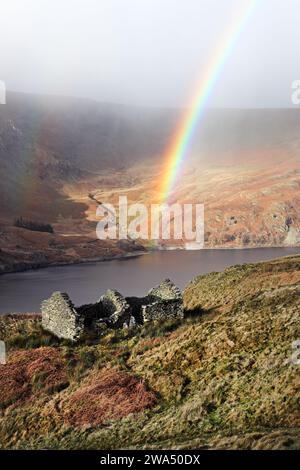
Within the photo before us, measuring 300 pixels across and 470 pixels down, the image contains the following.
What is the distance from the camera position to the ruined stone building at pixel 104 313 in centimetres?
3103

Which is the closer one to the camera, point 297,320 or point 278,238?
point 297,320

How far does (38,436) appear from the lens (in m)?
19.9

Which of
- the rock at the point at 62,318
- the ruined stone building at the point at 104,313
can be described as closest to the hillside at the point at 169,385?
the rock at the point at 62,318

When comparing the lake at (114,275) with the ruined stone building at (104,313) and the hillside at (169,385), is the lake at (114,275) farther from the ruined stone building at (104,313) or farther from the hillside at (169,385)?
the hillside at (169,385)

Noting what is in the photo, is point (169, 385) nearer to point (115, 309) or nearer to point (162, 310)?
point (162, 310)

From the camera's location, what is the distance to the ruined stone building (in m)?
31.0

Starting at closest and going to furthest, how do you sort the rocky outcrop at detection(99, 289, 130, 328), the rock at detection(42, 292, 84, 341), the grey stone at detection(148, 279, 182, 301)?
the rock at detection(42, 292, 84, 341) < the rocky outcrop at detection(99, 289, 130, 328) < the grey stone at detection(148, 279, 182, 301)

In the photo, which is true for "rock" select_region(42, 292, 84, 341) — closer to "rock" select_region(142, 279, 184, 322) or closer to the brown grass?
"rock" select_region(142, 279, 184, 322)

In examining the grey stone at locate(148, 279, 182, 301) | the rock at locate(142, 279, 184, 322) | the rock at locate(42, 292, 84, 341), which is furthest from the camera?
the grey stone at locate(148, 279, 182, 301)

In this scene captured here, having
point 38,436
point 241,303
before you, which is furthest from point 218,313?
point 38,436

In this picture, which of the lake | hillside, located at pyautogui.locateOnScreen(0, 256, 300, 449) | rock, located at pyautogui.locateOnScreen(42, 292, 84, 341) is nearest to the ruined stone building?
rock, located at pyautogui.locateOnScreen(42, 292, 84, 341)

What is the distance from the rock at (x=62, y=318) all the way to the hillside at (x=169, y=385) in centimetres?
89

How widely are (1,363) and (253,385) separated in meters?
16.1
